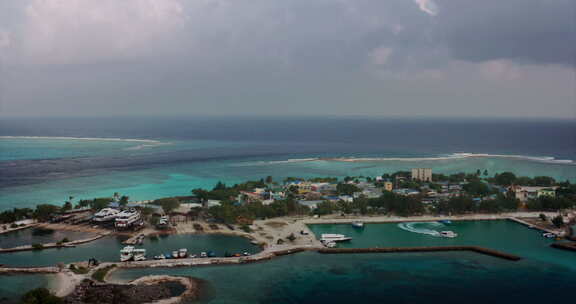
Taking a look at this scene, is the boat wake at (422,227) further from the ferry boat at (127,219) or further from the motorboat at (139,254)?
the ferry boat at (127,219)

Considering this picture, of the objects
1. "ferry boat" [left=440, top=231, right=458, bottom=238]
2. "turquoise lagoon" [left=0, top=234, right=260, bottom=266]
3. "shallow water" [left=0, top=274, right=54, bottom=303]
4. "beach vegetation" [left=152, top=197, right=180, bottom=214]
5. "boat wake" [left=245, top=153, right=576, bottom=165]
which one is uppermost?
"boat wake" [left=245, top=153, right=576, bottom=165]

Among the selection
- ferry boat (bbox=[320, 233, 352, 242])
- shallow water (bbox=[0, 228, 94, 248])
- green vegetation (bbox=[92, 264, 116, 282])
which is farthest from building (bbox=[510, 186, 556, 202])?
shallow water (bbox=[0, 228, 94, 248])

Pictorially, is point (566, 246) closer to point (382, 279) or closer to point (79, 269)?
point (382, 279)

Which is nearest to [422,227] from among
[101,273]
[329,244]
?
[329,244]

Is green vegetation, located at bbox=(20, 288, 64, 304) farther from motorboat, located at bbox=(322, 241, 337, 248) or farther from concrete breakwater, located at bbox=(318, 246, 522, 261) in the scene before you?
motorboat, located at bbox=(322, 241, 337, 248)

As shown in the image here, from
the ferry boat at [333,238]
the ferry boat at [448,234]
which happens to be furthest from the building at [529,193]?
the ferry boat at [333,238]

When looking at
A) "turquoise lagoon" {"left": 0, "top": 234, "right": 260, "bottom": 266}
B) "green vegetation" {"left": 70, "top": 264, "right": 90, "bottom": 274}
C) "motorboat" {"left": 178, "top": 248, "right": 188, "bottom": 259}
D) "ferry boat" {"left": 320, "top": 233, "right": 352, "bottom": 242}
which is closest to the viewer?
"green vegetation" {"left": 70, "top": 264, "right": 90, "bottom": 274}

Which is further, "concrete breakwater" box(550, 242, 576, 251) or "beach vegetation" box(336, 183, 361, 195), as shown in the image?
"beach vegetation" box(336, 183, 361, 195)
